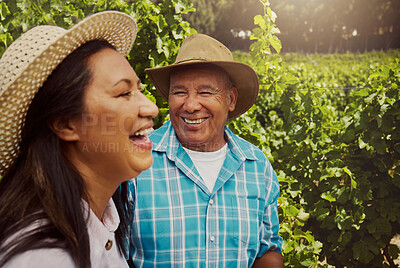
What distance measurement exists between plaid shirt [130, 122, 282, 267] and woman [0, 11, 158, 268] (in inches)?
24.8

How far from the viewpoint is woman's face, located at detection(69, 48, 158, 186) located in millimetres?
1248

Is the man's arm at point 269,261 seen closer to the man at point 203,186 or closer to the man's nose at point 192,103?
the man at point 203,186

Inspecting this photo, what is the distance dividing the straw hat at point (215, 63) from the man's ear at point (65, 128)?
110 centimetres

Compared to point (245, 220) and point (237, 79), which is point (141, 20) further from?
point (245, 220)

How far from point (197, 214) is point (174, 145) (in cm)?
44

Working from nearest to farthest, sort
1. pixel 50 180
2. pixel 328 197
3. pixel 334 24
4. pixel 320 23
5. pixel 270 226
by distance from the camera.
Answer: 1. pixel 50 180
2. pixel 270 226
3. pixel 328 197
4. pixel 334 24
5. pixel 320 23

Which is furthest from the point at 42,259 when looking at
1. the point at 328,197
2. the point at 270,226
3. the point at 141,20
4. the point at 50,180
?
the point at 328,197

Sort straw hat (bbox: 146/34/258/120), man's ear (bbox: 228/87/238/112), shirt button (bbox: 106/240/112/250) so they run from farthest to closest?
1. man's ear (bbox: 228/87/238/112)
2. straw hat (bbox: 146/34/258/120)
3. shirt button (bbox: 106/240/112/250)

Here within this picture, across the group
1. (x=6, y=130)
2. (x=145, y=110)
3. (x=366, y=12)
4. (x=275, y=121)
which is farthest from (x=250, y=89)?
(x=366, y=12)

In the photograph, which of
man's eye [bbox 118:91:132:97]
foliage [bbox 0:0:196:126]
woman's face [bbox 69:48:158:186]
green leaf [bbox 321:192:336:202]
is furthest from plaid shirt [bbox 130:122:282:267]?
green leaf [bbox 321:192:336:202]

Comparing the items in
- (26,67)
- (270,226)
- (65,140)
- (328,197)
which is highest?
(26,67)

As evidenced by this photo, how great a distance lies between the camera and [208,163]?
2.30 m

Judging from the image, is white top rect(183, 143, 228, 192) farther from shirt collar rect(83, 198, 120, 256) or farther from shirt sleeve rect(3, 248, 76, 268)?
shirt sleeve rect(3, 248, 76, 268)

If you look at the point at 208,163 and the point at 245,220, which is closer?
the point at 245,220
